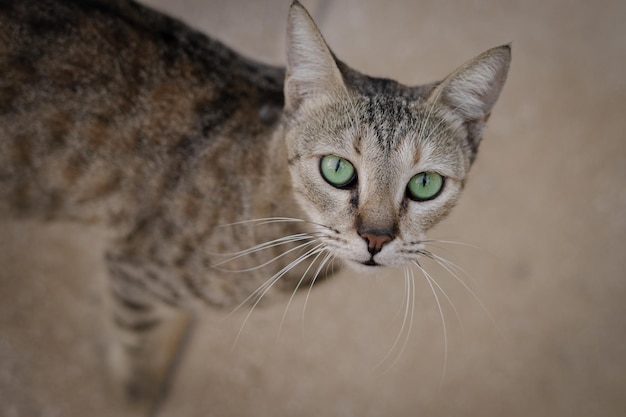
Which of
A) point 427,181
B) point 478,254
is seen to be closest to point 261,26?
point 478,254

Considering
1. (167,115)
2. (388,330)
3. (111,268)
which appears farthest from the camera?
(388,330)

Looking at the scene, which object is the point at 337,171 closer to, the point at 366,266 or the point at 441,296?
the point at 366,266

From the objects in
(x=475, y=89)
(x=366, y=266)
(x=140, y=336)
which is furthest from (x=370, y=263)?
(x=140, y=336)

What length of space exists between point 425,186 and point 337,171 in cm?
26

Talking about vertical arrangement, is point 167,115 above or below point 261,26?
below

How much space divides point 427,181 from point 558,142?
175cm

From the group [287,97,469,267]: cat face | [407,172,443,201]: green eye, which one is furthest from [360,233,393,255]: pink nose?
[407,172,443,201]: green eye

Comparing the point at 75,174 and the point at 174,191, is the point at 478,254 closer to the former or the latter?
the point at 174,191

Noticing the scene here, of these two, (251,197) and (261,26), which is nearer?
(251,197)

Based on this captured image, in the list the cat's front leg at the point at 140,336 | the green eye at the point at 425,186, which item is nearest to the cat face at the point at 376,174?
the green eye at the point at 425,186

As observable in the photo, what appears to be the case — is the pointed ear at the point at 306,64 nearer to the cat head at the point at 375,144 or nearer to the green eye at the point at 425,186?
the cat head at the point at 375,144

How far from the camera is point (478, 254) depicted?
9.91 feet

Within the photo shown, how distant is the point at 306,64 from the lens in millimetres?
1796

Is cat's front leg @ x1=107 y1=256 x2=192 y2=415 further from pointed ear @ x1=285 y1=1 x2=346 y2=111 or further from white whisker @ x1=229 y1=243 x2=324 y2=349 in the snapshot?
pointed ear @ x1=285 y1=1 x2=346 y2=111
